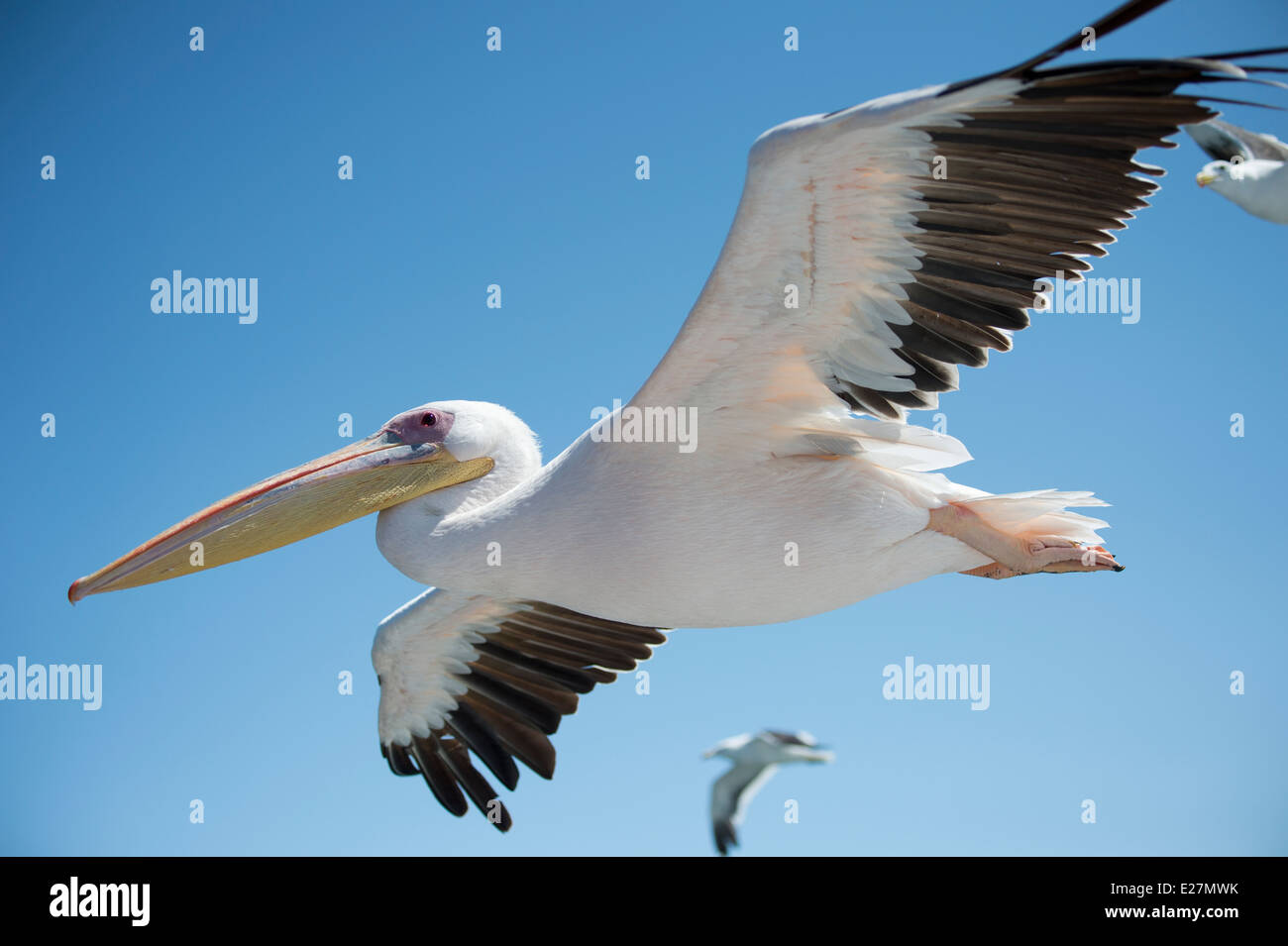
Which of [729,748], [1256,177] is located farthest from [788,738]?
[1256,177]

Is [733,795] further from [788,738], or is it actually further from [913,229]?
[913,229]

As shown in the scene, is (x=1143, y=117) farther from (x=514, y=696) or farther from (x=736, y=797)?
(x=736, y=797)

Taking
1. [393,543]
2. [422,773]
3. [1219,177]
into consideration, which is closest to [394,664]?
[422,773]

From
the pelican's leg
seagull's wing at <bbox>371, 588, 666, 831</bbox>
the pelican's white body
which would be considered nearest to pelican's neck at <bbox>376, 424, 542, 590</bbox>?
the pelican's white body

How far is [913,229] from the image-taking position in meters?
4.61

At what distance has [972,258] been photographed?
4730 mm

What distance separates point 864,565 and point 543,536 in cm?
154

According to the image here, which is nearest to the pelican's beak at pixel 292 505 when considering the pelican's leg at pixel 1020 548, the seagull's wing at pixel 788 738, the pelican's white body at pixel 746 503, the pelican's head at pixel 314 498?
the pelican's head at pixel 314 498

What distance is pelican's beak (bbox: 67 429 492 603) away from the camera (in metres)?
5.82

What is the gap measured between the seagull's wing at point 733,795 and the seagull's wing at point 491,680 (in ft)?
18.1

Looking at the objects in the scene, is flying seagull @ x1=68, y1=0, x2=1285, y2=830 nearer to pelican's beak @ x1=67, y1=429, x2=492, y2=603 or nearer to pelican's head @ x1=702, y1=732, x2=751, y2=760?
pelican's beak @ x1=67, y1=429, x2=492, y2=603

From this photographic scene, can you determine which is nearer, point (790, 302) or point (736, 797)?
point (790, 302)

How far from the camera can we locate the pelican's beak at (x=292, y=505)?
5.82m

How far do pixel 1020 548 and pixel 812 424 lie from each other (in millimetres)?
1127
